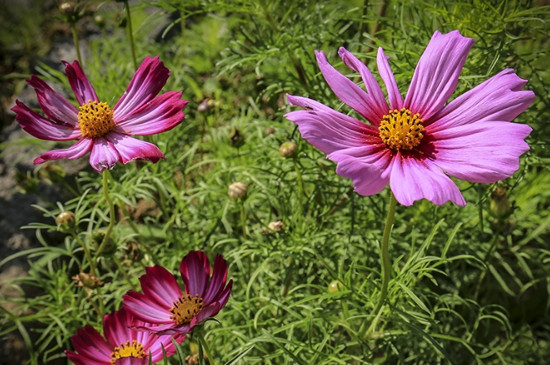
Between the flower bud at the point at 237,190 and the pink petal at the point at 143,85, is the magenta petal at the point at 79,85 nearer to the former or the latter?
the pink petal at the point at 143,85

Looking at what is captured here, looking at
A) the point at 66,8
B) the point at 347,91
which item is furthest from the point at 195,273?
the point at 66,8

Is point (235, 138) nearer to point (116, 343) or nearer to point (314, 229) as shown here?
point (314, 229)

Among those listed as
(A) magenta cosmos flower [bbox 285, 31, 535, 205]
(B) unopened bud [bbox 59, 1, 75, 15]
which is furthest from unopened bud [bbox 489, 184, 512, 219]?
(B) unopened bud [bbox 59, 1, 75, 15]

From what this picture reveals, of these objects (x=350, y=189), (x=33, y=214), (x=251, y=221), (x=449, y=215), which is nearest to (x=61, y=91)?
(x=33, y=214)

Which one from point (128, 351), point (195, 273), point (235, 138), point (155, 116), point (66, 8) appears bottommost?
point (128, 351)

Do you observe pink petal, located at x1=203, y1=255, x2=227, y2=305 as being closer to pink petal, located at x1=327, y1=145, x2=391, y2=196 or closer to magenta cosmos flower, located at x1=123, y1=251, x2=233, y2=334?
magenta cosmos flower, located at x1=123, y1=251, x2=233, y2=334

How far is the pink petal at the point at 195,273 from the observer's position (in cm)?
86

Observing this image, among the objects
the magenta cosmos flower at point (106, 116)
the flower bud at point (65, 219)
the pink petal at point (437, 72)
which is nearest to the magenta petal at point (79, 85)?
the magenta cosmos flower at point (106, 116)

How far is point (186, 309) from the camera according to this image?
0.83 metres

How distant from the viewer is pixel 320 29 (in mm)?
1186

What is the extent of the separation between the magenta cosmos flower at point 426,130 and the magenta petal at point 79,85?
16.8 inches

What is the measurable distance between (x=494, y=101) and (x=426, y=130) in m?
0.11

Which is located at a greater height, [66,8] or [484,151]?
[66,8]

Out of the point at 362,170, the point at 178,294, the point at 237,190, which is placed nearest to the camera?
the point at 362,170
